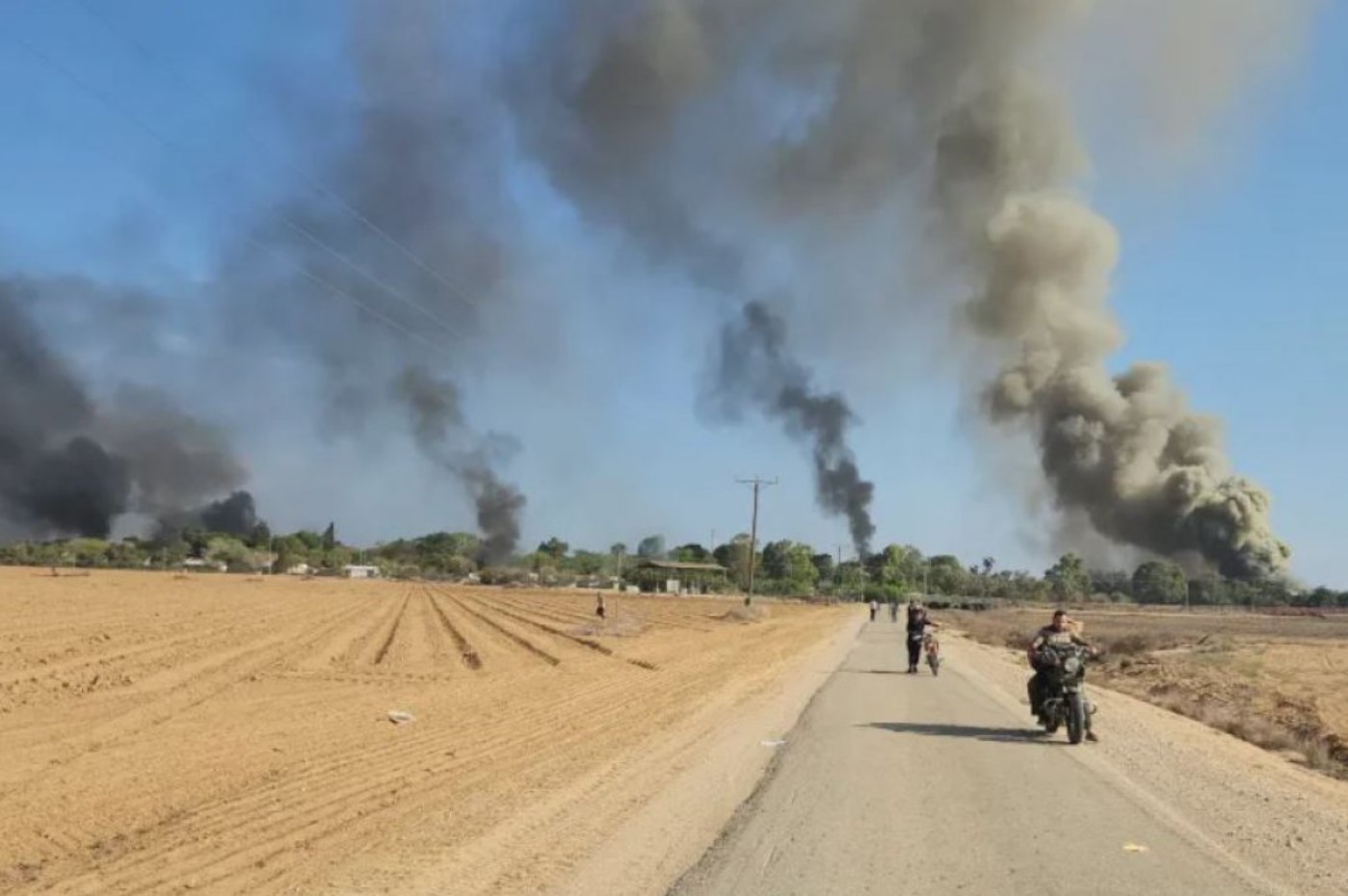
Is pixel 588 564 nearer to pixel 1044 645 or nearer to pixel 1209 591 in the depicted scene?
pixel 1209 591

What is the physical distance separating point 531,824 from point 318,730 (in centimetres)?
636

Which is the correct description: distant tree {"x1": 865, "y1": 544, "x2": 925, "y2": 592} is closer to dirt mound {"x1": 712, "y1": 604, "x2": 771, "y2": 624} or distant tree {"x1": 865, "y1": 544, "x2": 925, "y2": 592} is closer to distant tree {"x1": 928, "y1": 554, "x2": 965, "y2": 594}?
distant tree {"x1": 928, "y1": 554, "x2": 965, "y2": 594}

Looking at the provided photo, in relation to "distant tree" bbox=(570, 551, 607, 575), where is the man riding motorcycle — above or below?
below

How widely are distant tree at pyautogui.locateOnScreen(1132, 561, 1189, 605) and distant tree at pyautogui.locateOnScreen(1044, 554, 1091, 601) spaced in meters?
8.60

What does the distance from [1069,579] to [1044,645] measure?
156879 millimetres

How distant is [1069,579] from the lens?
161 m

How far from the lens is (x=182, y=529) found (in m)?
155

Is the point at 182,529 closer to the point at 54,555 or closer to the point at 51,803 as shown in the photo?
the point at 54,555

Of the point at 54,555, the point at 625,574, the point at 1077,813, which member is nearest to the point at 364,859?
the point at 1077,813

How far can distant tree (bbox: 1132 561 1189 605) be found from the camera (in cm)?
13850

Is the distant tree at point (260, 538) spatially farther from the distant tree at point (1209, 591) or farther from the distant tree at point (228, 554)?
the distant tree at point (1209, 591)

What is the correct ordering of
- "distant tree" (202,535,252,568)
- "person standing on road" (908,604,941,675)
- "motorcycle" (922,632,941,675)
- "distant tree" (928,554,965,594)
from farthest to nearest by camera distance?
"distant tree" (928,554,965,594) < "distant tree" (202,535,252,568) < "person standing on road" (908,604,941,675) < "motorcycle" (922,632,941,675)

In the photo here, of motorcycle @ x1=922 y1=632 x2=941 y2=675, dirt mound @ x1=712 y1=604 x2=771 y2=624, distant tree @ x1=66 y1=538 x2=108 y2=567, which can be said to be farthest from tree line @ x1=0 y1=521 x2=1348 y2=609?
motorcycle @ x1=922 y1=632 x2=941 y2=675

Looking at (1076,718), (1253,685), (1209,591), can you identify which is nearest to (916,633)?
(1253,685)
